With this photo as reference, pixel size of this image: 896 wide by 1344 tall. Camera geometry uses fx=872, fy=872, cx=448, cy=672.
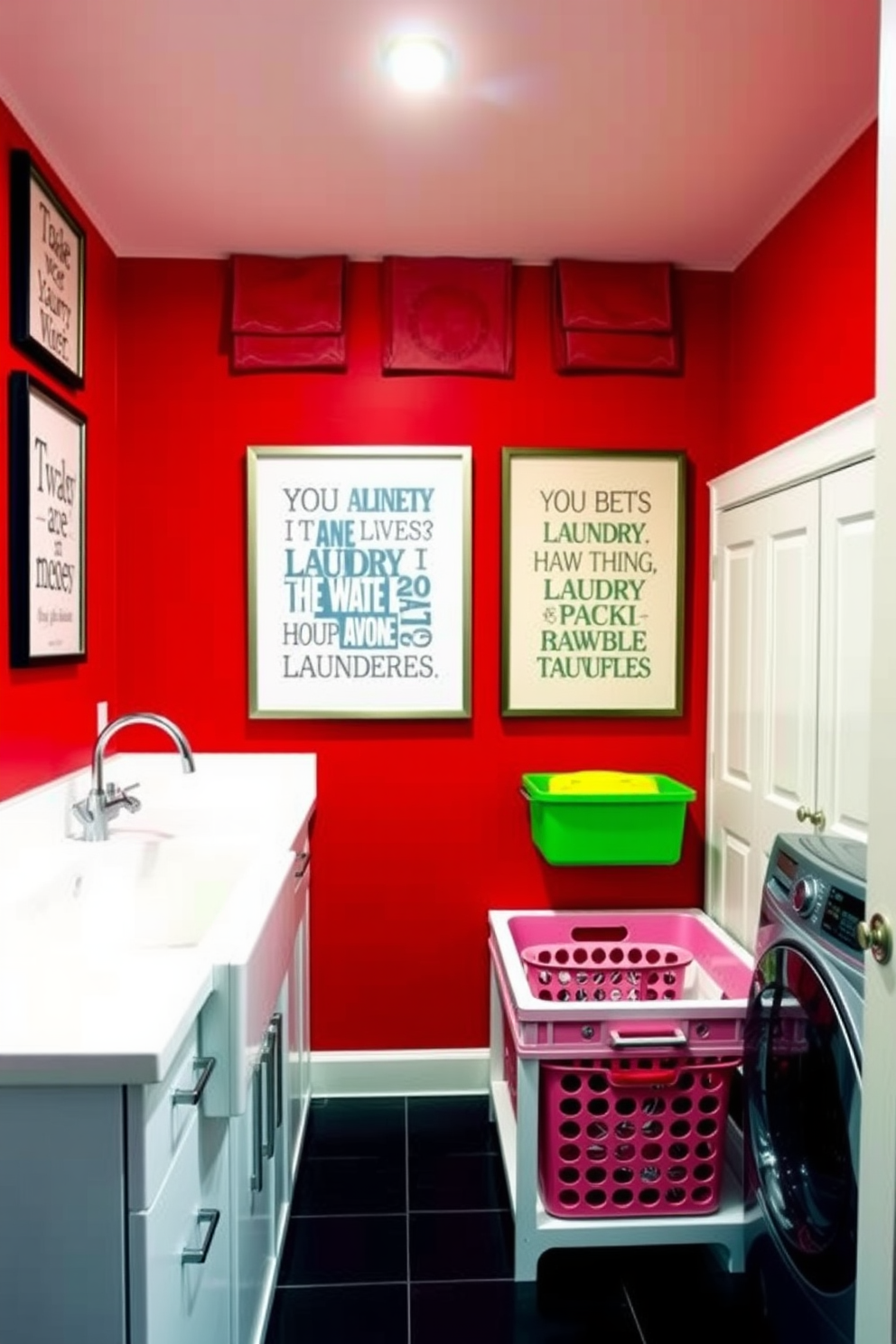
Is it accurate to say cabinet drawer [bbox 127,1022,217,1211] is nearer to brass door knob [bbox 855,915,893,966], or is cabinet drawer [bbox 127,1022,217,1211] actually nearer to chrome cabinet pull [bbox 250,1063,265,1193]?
chrome cabinet pull [bbox 250,1063,265,1193]

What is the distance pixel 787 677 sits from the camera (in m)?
1.98

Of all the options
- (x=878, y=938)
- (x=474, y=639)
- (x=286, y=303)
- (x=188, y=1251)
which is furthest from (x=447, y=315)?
(x=188, y=1251)

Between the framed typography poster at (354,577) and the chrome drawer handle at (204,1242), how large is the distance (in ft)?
4.85

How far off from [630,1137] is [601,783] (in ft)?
2.89

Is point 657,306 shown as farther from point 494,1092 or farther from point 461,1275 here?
point 461,1275

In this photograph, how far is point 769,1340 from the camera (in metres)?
1.73

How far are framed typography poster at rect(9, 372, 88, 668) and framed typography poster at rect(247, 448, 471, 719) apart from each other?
1.63ft

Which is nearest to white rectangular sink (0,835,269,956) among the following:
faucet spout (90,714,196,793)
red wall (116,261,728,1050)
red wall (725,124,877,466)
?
faucet spout (90,714,196,793)

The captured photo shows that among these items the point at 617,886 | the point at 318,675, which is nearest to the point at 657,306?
the point at 318,675

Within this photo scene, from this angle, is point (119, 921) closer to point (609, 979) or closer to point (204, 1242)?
point (204, 1242)

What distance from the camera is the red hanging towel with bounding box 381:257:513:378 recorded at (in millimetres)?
2469

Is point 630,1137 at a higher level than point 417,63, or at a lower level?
lower

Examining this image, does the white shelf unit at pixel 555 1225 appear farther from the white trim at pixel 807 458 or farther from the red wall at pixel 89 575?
the white trim at pixel 807 458

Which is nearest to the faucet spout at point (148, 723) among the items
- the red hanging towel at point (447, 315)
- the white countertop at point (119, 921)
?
the white countertop at point (119, 921)
